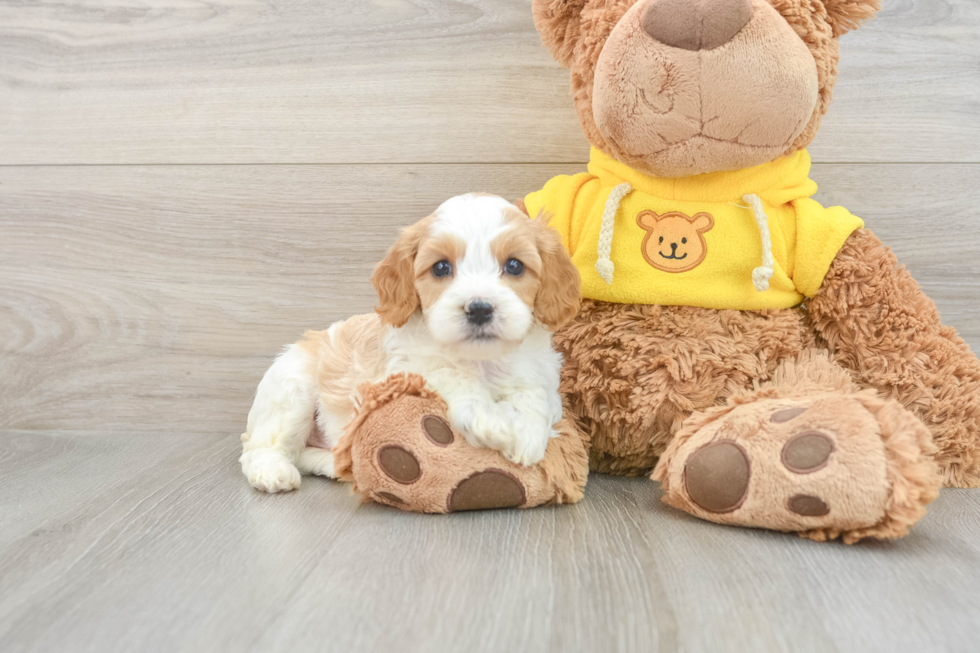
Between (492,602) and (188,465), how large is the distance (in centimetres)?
94

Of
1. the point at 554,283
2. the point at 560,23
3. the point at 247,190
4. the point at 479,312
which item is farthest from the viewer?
the point at 247,190

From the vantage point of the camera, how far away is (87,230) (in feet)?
5.85

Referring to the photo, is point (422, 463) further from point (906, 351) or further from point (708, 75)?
point (906, 351)

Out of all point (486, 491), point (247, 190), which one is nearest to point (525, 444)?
point (486, 491)

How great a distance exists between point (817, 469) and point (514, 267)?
53 cm

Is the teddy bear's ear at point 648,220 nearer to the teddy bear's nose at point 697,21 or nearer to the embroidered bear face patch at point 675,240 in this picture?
the embroidered bear face patch at point 675,240

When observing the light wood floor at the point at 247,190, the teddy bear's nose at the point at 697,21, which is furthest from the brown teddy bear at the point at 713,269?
the light wood floor at the point at 247,190

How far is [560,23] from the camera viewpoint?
4.27 ft

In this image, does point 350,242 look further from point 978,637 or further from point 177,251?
point 978,637

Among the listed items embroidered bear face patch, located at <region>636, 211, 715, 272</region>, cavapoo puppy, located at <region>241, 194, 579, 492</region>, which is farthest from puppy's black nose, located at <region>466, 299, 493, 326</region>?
embroidered bear face patch, located at <region>636, 211, 715, 272</region>

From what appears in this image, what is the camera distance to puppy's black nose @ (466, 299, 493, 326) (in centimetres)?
107

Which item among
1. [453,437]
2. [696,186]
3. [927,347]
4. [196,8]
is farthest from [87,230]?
[927,347]

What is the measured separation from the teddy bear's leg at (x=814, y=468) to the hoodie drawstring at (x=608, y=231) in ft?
1.04

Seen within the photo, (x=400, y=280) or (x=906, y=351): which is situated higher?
(x=400, y=280)
